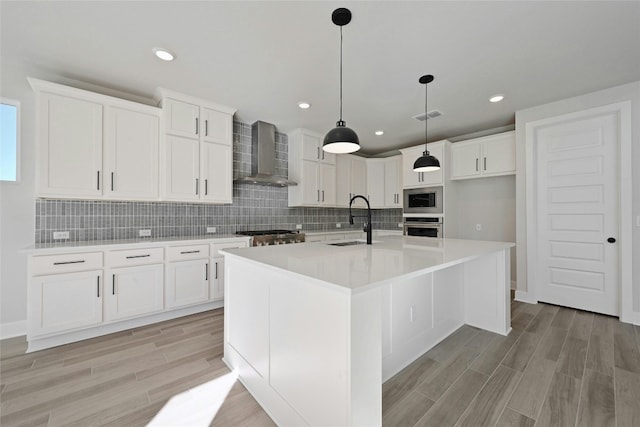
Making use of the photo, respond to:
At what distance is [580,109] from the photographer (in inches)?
119

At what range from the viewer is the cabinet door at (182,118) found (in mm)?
2961

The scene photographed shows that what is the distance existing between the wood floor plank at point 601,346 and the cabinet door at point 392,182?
312cm

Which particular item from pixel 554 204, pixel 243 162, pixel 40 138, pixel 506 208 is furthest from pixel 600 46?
pixel 40 138

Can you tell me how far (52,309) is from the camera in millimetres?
2230

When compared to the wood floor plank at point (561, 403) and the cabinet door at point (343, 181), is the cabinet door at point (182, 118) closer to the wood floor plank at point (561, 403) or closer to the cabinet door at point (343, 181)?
the cabinet door at point (343, 181)

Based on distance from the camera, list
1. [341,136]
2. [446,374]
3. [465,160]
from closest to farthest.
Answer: [446,374], [341,136], [465,160]

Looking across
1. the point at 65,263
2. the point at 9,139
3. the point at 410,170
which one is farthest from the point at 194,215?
the point at 410,170

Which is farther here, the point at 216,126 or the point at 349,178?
the point at 349,178

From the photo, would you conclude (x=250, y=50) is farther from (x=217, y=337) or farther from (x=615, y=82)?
(x=615, y=82)

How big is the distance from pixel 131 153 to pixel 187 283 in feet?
5.14

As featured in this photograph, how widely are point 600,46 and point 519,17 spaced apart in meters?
0.99

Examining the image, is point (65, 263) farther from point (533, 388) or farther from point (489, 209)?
point (489, 209)

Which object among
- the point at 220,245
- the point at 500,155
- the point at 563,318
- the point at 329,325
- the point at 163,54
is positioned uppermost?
Result: the point at 163,54

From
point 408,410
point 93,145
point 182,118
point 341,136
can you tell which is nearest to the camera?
point 408,410
